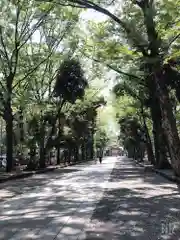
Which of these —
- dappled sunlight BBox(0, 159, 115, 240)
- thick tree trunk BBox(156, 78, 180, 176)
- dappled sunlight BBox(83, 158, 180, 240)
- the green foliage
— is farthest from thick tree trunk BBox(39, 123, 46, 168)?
dappled sunlight BBox(83, 158, 180, 240)

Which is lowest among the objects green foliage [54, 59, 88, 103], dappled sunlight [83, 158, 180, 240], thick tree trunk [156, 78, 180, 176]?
dappled sunlight [83, 158, 180, 240]

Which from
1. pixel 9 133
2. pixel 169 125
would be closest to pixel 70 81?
pixel 9 133

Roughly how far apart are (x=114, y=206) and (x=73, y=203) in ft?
4.48

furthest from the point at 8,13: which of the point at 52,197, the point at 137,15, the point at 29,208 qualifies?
the point at 29,208

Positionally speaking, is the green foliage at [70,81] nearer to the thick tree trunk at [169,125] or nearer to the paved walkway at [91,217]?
the thick tree trunk at [169,125]

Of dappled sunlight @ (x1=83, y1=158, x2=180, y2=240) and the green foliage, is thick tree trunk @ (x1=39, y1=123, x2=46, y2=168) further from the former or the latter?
dappled sunlight @ (x1=83, y1=158, x2=180, y2=240)

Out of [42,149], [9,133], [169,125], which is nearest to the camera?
[169,125]

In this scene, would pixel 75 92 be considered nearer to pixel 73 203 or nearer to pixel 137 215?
pixel 73 203

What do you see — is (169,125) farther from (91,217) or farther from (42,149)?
(42,149)

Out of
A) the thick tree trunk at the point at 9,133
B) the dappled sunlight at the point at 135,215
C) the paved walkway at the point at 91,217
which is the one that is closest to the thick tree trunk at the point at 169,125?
the dappled sunlight at the point at 135,215

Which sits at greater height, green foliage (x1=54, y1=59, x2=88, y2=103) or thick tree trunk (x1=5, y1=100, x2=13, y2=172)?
green foliage (x1=54, y1=59, x2=88, y2=103)

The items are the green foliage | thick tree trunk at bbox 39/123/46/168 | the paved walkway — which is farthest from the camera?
the green foliage

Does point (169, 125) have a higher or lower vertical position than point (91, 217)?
higher

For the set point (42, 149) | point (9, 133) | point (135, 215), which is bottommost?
point (135, 215)
